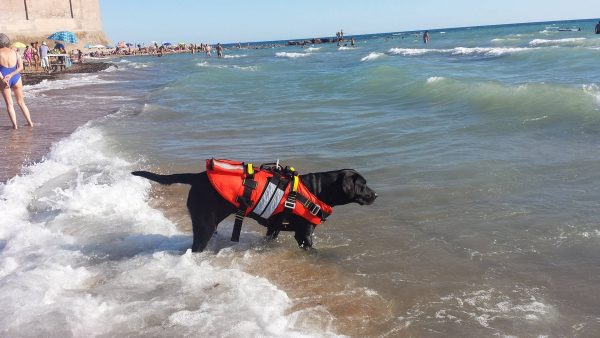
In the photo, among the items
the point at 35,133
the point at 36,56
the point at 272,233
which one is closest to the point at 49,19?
the point at 36,56

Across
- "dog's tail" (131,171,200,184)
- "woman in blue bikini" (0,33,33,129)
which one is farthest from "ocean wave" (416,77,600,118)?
"woman in blue bikini" (0,33,33,129)

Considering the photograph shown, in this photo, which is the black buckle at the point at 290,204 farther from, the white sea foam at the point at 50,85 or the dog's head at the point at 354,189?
the white sea foam at the point at 50,85

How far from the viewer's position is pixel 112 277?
3805 millimetres

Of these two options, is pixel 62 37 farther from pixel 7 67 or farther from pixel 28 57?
pixel 7 67

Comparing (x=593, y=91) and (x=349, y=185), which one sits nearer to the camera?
(x=349, y=185)

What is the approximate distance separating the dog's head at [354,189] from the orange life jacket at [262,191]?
0.74 feet

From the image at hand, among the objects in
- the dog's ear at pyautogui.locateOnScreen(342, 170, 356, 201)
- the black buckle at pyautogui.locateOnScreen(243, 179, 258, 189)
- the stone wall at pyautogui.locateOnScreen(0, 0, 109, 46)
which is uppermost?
the stone wall at pyautogui.locateOnScreen(0, 0, 109, 46)

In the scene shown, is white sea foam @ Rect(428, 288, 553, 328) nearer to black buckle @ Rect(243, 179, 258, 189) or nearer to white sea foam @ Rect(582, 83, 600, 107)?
black buckle @ Rect(243, 179, 258, 189)

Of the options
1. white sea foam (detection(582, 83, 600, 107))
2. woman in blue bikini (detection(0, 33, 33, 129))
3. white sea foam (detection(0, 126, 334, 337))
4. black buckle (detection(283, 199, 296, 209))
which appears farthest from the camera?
white sea foam (detection(582, 83, 600, 107))

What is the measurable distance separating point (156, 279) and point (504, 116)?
28.3ft

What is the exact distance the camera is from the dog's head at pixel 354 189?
4.24 meters

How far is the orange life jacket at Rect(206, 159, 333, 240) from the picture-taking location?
3.93 m

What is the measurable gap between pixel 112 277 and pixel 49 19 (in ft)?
224

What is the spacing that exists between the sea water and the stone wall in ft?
189
